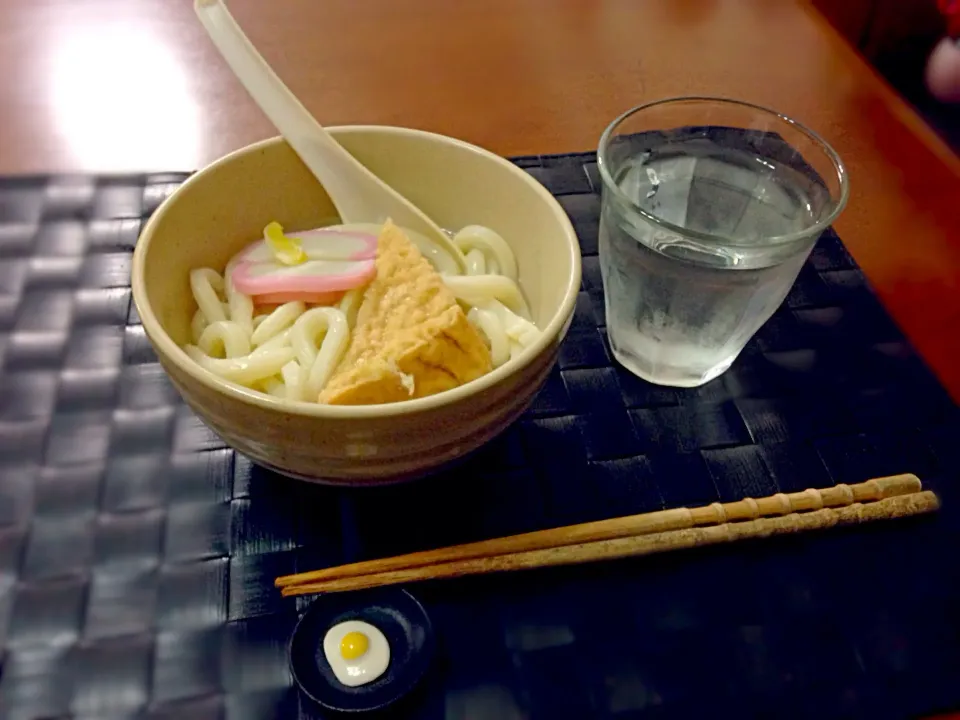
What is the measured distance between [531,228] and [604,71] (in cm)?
70

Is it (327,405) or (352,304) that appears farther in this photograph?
(352,304)

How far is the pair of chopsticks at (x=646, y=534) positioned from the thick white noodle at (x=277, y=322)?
7.5 inches

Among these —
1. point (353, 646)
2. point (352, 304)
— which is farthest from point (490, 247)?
point (353, 646)

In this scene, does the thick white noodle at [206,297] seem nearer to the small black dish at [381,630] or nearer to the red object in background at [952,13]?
the small black dish at [381,630]

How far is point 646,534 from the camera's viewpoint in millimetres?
608

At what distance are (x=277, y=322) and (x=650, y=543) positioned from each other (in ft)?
1.12

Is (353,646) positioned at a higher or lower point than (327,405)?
lower

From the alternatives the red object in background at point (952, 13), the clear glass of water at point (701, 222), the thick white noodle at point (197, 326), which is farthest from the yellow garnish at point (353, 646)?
the red object in background at point (952, 13)

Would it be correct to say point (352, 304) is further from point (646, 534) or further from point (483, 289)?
point (646, 534)

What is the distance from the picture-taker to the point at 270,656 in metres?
0.55

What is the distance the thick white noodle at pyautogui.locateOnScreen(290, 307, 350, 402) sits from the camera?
606mm

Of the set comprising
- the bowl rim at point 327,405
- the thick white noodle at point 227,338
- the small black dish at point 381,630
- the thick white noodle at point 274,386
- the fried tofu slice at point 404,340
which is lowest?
the small black dish at point 381,630

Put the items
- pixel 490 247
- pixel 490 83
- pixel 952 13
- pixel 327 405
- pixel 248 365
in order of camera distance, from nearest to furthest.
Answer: pixel 327 405
pixel 248 365
pixel 490 247
pixel 490 83
pixel 952 13

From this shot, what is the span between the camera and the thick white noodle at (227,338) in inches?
24.9
